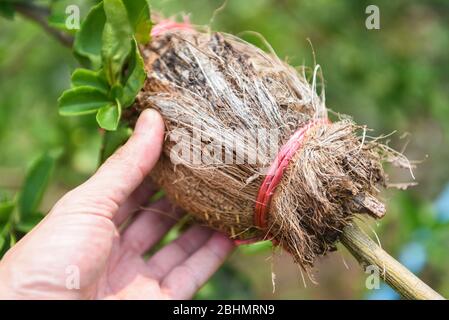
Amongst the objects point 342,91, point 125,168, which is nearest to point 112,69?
point 125,168

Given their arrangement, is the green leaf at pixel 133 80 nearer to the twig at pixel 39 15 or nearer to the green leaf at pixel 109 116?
the green leaf at pixel 109 116

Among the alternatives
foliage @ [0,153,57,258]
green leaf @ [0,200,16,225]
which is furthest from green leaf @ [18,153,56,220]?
green leaf @ [0,200,16,225]

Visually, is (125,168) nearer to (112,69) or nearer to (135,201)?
(112,69)

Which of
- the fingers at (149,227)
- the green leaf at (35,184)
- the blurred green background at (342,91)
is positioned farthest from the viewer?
the blurred green background at (342,91)

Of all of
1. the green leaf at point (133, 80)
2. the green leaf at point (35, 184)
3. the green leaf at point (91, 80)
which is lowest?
the green leaf at point (35, 184)

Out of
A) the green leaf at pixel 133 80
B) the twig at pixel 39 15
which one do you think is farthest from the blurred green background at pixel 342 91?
the green leaf at pixel 133 80

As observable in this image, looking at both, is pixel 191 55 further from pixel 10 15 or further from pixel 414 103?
pixel 414 103

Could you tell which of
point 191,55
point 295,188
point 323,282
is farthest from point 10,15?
point 323,282
